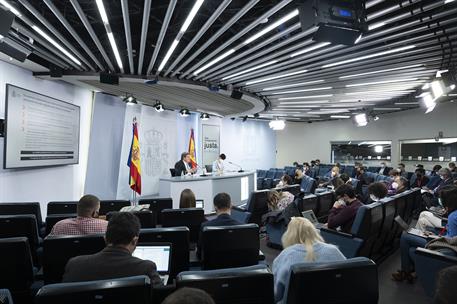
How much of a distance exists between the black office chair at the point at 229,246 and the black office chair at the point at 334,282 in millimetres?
1085

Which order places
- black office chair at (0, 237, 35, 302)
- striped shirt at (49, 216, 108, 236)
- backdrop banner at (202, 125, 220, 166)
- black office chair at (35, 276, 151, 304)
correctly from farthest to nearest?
1. backdrop banner at (202, 125, 220, 166)
2. striped shirt at (49, 216, 108, 236)
3. black office chair at (0, 237, 35, 302)
4. black office chair at (35, 276, 151, 304)

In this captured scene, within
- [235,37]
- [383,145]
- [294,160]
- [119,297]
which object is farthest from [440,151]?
[119,297]

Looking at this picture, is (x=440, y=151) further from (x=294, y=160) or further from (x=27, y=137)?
(x=27, y=137)

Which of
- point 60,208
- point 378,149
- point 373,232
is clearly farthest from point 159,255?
point 378,149

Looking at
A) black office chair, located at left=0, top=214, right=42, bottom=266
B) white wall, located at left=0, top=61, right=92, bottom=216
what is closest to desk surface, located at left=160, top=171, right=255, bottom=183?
white wall, located at left=0, top=61, right=92, bottom=216

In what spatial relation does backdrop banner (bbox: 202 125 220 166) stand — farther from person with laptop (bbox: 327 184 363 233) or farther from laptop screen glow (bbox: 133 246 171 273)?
laptop screen glow (bbox: 133 246 171 273)

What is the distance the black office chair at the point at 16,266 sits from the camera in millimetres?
2314

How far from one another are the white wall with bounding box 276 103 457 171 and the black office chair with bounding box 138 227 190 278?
12183mm

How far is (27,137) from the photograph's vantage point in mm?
5742

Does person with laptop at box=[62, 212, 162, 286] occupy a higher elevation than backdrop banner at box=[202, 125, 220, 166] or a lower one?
lower

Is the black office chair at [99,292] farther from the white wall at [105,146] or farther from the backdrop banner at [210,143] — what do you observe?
the backdrop banner at [210,143]

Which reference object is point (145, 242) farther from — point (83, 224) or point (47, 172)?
point (47, 172)

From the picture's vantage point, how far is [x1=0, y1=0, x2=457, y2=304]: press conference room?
6.15ft

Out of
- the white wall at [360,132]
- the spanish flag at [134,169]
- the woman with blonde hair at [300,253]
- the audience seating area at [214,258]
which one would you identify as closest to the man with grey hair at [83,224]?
the audience seating area at [214,258]
